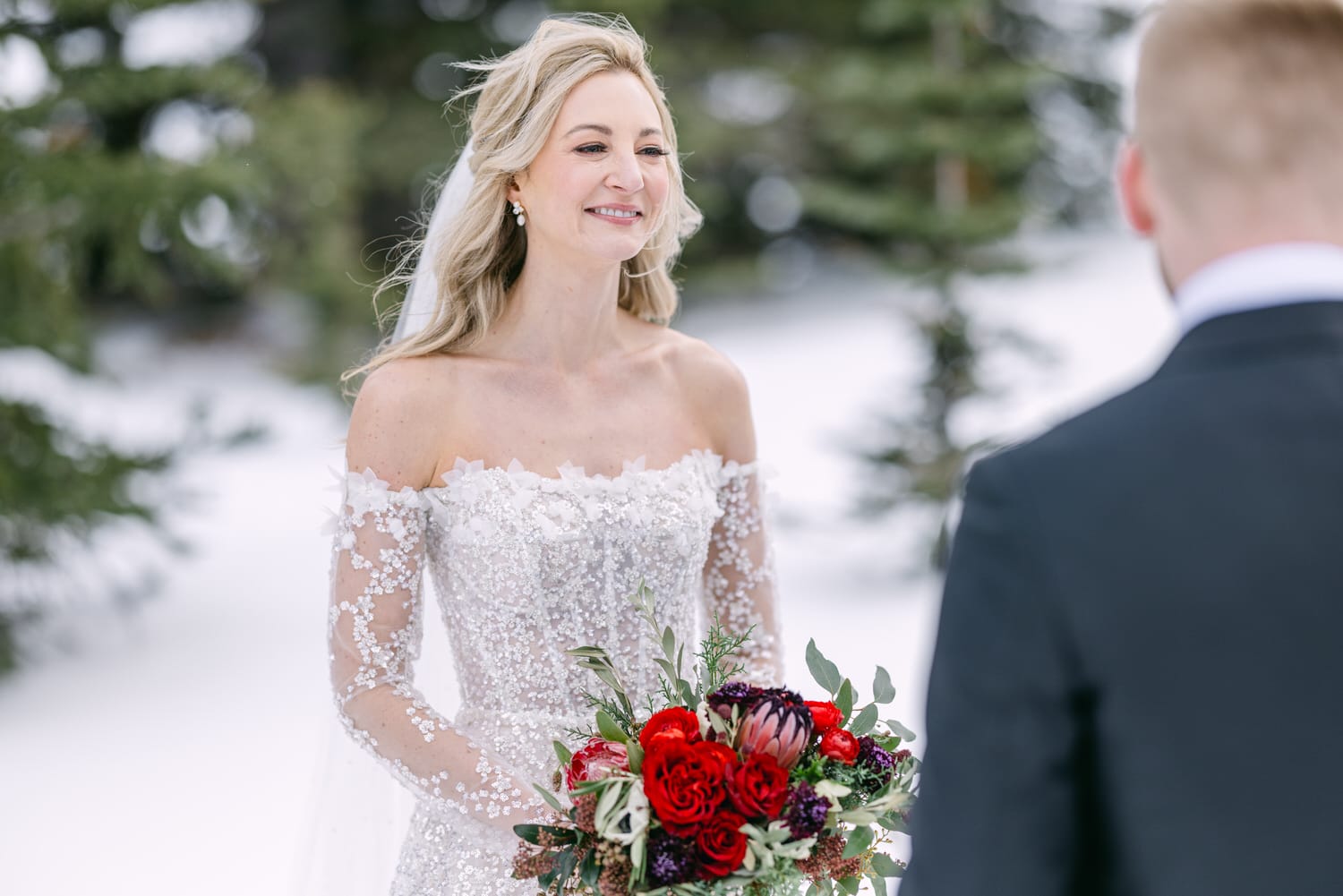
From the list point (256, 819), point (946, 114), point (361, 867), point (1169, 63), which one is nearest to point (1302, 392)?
point (1169, 63)

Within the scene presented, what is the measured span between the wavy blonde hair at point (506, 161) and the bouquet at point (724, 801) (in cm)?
80

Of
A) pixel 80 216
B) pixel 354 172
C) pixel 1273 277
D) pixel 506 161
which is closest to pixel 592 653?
pixel 506 161

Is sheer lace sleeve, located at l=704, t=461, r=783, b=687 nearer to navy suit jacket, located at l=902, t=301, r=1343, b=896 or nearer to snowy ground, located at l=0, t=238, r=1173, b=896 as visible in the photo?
snowy ground, located at l=0, t=238, r=1173, b=896

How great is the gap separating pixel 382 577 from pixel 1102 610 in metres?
1.47

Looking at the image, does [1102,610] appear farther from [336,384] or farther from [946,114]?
[336,384]

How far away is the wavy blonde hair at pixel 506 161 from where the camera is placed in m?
2.40

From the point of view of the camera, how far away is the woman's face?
7.73 ft

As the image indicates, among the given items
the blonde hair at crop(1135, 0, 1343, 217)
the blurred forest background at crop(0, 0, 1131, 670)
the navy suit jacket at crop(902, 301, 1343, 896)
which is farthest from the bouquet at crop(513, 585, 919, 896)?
the blurred forest background at crop(0, 0, 1131, 670)

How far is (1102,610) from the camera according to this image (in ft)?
3.54

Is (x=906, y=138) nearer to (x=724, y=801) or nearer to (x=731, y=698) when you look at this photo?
(x=731, y=698)

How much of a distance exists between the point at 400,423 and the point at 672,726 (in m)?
0.78

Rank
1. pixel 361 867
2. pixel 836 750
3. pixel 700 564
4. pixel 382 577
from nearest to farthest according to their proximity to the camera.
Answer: pixel 836 750 → pixel 382 577 → pixel 700 564 → pixel 361 867

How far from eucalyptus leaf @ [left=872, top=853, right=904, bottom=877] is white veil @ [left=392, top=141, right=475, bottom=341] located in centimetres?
131

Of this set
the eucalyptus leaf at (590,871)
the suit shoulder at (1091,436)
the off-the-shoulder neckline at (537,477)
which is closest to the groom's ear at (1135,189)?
the suit shoulder at (1091,436)
